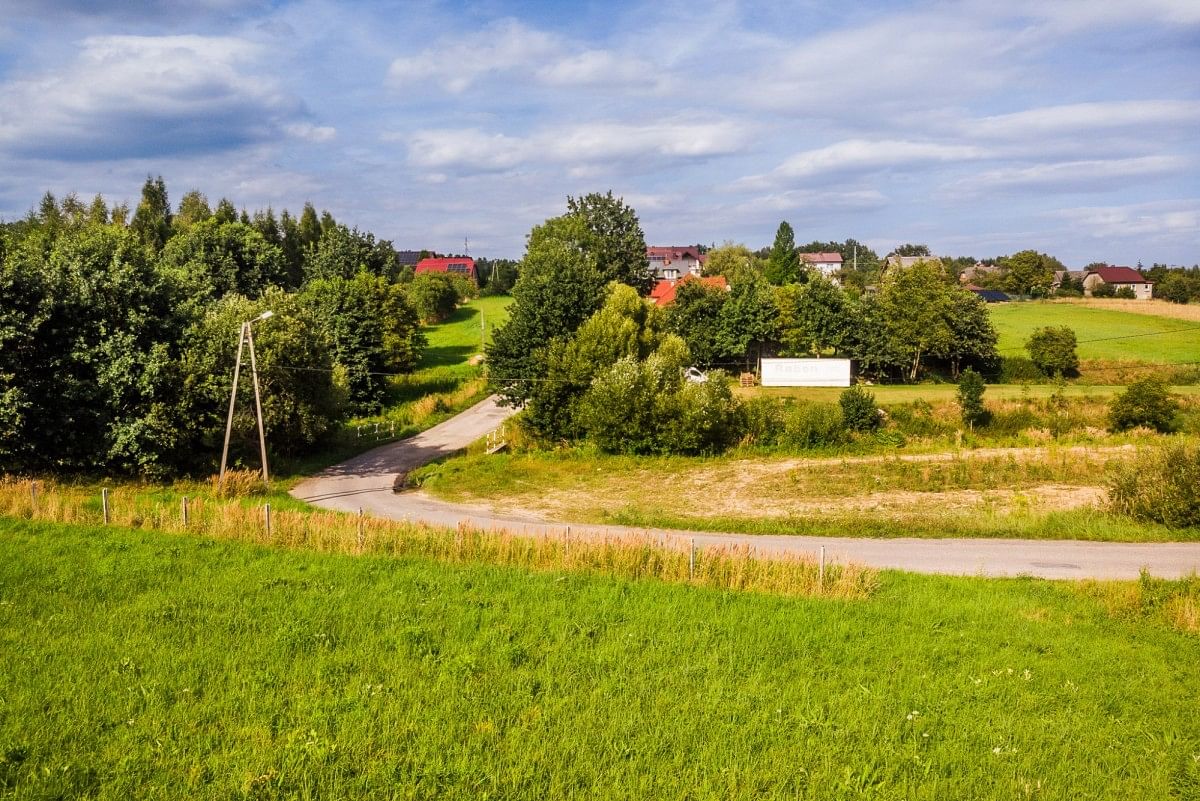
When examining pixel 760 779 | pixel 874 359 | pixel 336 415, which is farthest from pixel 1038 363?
pixel 760 779

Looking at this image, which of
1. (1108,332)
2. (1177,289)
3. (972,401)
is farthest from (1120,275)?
→ (972,401)

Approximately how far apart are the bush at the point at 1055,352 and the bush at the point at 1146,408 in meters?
17.7

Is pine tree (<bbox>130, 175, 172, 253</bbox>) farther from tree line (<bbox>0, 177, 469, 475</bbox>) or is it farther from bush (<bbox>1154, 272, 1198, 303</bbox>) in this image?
bush (<bbox>1154, 272, 1198, 303</bbox>)

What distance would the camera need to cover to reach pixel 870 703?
11.2m

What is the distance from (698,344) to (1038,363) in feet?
81.1

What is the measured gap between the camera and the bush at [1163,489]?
2427cm

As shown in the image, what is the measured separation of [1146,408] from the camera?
4006cm

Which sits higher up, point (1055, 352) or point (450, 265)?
point (450, 265)

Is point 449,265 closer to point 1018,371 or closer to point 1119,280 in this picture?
point 1018,371

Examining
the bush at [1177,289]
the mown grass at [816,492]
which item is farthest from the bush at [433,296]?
the bush at [1177,289]

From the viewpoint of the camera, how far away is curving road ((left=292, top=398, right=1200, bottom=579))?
67.3 feet

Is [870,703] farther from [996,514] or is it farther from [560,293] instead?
[560,293]

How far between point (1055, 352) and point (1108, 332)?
1846 centimetres

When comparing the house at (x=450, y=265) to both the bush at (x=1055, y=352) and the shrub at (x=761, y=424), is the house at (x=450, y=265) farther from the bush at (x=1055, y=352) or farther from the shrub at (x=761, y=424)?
the shrub at (x=761, y=424)
